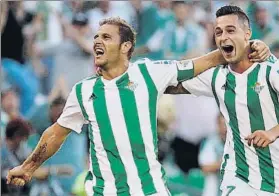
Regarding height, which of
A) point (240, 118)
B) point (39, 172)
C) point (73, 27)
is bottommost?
point (39, 172)

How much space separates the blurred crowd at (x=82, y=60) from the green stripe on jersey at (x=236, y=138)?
355cm

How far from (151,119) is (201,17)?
5904mm

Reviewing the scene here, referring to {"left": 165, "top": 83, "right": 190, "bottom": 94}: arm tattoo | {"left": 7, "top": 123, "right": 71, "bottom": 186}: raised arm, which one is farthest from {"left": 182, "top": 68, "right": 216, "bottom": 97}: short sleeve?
{"left": 7, "top": 123, "right": 71, "bottom": 186}: raised arm

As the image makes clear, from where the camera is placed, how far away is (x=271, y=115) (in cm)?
794

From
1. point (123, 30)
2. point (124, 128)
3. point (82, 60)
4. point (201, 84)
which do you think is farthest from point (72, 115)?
point (82, 60)

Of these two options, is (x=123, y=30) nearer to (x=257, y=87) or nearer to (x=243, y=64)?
(x=243, y=64)

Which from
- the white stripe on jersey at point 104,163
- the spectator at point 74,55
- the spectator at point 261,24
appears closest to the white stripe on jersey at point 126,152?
the white stripe on jersey at point 104,163

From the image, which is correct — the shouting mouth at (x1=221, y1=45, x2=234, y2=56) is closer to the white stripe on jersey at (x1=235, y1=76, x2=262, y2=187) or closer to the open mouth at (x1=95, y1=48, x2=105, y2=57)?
the white stripe on jersey at (x1=235, y1=76, x2=262, y2=187)

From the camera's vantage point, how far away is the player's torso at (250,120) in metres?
7.96

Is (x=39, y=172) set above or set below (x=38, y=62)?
below

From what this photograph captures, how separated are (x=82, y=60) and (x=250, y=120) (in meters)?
5.28

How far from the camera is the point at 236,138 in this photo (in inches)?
318

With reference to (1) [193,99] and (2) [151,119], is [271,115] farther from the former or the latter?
(1) [193,99]

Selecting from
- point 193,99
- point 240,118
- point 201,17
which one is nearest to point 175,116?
point 193,99
